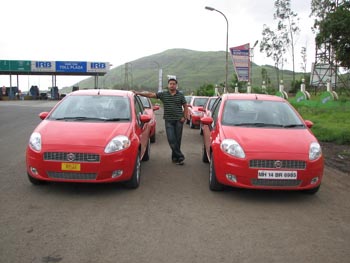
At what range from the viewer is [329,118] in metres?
→ 15.6

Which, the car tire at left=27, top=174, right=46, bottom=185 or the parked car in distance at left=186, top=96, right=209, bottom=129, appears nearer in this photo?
the car tire at left=27, top=174, right=46, bottom=185

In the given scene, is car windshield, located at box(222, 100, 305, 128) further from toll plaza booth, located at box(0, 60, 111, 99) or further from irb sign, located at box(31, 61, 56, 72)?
irb sign, located at box(31, 61, 56, 72)

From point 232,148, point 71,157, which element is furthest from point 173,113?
point 71,157

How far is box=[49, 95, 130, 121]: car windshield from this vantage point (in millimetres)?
6770

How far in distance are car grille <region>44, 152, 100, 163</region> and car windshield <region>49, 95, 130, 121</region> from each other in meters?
1.14

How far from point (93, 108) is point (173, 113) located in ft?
6.19

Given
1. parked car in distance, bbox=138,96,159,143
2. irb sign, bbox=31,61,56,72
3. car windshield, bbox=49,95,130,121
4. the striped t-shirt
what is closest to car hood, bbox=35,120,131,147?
car windshield, bbox=49,95,130,121

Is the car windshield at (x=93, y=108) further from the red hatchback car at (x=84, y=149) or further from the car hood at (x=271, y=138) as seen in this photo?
the car hood at (x=271, y=138)

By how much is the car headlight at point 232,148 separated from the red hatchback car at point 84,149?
52.9 inches

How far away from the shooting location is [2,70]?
170 ft

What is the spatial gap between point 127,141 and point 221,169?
1.45 meters

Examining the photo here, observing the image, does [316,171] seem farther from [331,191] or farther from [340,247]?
[340,247]

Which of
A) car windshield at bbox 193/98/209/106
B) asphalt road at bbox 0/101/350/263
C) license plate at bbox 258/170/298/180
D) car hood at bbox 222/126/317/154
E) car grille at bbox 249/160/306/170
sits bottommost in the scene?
asphalt road at bbox 0/101/350/263

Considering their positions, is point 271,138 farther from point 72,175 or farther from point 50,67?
point 50,67
